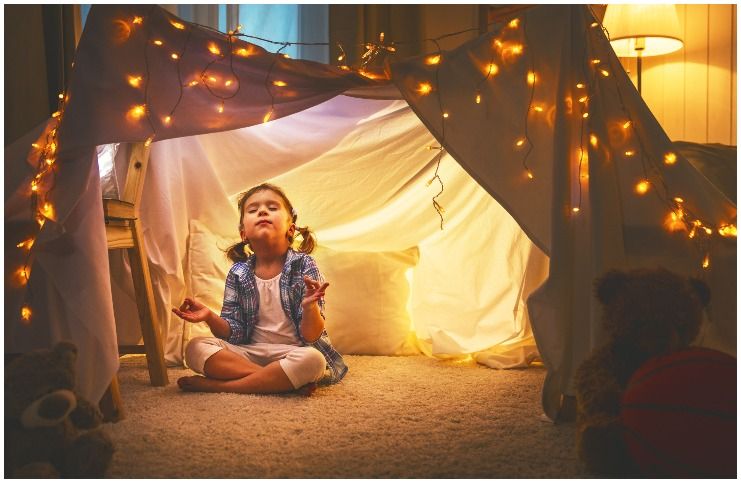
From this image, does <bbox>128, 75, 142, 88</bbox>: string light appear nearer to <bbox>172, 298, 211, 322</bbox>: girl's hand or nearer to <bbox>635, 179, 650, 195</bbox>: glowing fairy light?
<bbox>172, 298, 211, 322</bbox>: girl's hand

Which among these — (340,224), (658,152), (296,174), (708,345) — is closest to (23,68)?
(296,174)

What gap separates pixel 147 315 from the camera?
1.85 meters

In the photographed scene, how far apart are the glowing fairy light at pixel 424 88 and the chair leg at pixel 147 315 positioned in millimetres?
862

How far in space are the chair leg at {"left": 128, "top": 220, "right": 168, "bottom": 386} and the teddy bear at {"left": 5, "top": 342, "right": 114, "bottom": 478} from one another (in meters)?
0.68

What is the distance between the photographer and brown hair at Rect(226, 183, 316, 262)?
6.88 feet

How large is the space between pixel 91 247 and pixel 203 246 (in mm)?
842

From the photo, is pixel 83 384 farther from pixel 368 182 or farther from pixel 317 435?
pixel 368 182

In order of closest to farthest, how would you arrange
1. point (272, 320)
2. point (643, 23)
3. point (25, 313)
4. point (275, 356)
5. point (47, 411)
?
point (47, 411), point (25, 313), point (275, 356), point (272, 320), point (643, 23)

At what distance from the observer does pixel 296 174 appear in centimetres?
247

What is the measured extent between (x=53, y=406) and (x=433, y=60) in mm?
1098

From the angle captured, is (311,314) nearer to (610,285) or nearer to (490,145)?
(490,145)

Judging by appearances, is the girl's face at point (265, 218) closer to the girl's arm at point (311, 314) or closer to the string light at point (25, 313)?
the girl's arm at point (311, 314)

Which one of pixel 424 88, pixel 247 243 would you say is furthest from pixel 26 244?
pixel 424 88

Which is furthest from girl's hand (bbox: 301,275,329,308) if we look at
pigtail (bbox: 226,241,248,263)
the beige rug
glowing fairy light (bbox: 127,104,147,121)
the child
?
glowing fairy light (bbox: 127,104,147,121)
